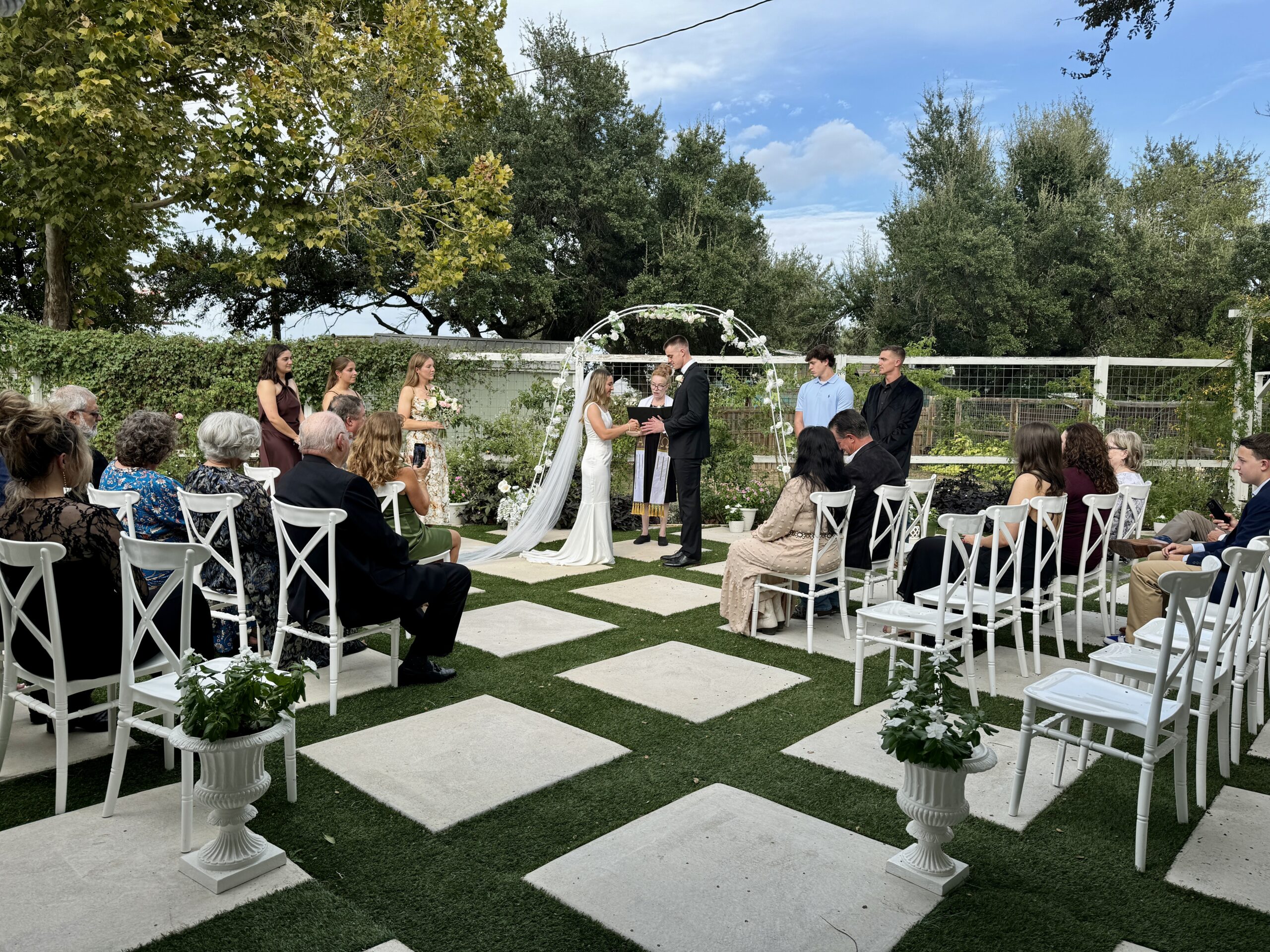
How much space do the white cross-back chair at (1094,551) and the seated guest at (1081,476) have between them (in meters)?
0.03

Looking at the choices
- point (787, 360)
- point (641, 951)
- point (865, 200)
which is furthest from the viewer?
point (865, 200)

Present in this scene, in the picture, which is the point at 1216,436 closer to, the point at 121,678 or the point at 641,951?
the point at 641,951

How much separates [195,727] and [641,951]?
1222mm

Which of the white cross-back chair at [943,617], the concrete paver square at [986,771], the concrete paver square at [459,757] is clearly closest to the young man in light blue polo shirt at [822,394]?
the white cross-back chair at [943,617]

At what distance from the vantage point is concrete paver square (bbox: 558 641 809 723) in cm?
373

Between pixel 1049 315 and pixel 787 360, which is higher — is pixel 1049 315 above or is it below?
above

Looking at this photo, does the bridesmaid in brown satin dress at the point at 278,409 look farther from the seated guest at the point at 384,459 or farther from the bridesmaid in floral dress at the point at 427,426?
the seated guest at the point at 384,459

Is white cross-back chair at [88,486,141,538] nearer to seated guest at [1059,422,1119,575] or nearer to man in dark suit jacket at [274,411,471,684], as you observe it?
man in dark suit jacket at [274,411,471,684]

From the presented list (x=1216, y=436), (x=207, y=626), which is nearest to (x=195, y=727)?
(x=207, y=626)

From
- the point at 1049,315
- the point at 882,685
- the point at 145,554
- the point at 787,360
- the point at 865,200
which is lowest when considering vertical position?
the point at 882,685

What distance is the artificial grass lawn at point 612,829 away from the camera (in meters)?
2.11

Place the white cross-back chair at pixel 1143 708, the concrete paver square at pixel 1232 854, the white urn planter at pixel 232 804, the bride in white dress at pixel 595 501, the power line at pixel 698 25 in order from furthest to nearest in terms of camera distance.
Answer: the power line at pixel 698 25 < the bride in white dress at pixel 595 501 < the white cross-back chair at pixel 1143 708 < the concrete paver square at pixel 1232 854 < the white urn planter at pixel 232 804

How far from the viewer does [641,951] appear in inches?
80.3

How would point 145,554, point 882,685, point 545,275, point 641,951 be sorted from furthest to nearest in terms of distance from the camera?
point 545,275, point 882,685, point 145,554, point 641,951
